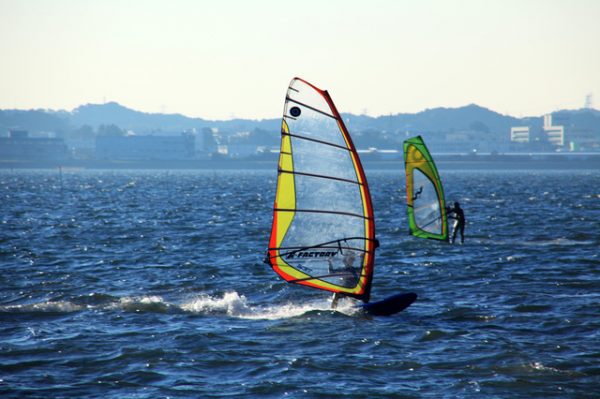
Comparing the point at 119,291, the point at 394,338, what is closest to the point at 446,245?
the point at 119,291

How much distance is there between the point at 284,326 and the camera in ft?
55.2

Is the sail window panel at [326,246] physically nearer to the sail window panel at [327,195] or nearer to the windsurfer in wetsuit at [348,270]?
the windsurfer in wetsuit at [348,270]

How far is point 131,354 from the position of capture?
14.6m

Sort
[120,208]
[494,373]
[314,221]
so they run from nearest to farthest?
[494,373]
[314,221]
[120,208]

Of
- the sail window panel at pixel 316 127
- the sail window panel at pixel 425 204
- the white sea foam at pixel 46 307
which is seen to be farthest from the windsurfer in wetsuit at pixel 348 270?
the sail window panel at pixel 425 204

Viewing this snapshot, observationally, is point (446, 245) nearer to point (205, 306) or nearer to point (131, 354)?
point (205, 306)

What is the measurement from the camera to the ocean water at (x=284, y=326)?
13.0 m

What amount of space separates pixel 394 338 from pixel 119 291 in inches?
305

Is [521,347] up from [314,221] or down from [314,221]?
down

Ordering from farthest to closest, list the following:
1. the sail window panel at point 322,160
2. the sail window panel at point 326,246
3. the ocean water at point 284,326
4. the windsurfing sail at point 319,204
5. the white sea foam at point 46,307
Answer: the white sea foam at point 46,307 → the sail window panel at point 326,246 → the sail window panel at point 322,160 → the windsurfing sail at point 319,204 → the ocean water at point 284,326

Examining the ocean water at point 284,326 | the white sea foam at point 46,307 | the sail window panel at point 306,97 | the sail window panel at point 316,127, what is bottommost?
the ocean water at point 284,326

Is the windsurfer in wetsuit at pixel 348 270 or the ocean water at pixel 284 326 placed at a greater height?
the windsurfer in wetsuit at pixel 348 270

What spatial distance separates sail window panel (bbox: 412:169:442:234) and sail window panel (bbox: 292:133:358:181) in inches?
479

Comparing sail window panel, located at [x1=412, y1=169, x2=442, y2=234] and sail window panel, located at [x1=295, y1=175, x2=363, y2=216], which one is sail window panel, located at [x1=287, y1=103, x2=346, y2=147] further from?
sail window panel, located at [x1=412, y1=169, x2=442, y2=234]
